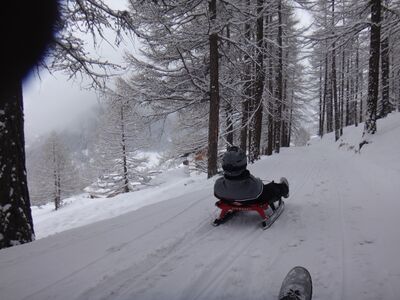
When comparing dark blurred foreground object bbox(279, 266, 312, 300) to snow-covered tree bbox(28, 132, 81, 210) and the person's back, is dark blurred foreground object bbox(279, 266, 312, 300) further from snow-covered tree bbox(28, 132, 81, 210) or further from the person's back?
snow-covered tree bbox(28, 132, 81, 210)

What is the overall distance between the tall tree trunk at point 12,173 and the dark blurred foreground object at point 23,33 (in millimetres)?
289

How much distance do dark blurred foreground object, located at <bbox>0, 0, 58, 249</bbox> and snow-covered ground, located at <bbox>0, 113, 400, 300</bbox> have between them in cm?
70

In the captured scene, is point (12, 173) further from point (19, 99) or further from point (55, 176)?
point (55, 176)

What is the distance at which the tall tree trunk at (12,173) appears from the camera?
492 centimetres

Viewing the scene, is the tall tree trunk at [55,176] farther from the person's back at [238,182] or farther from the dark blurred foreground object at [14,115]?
the person's back at [238,182]

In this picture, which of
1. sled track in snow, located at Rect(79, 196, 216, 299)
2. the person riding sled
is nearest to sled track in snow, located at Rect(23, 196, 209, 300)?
sled track in snow, located at Rect(79, 196, 216, 299)

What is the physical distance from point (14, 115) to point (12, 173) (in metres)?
0.91

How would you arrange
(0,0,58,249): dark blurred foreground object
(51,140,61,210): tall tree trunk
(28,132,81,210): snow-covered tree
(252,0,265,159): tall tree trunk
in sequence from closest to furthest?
(0,0,58,249): dark blurred foreground object < (252,0,265,159): tall tree trunk < (51,140,61,210): tall tree trunk < (28,132,81,210): snow-covered tree

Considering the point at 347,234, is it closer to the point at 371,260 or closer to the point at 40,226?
the point at 371,260

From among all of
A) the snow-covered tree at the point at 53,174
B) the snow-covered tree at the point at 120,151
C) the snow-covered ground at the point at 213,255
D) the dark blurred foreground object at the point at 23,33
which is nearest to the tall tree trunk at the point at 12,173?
the dark blurred foreground object at the point at 23,33

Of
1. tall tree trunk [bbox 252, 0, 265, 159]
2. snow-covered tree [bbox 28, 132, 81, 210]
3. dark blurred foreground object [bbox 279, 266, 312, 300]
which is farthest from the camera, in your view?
snow-covered tree [bbox 28, 132, 81, 210]

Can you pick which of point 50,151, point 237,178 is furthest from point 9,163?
point 50,151

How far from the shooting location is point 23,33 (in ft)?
17.1

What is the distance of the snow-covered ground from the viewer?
3143mm
